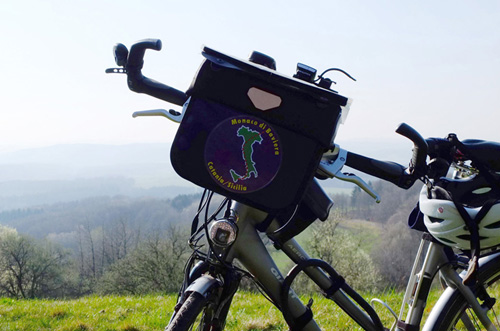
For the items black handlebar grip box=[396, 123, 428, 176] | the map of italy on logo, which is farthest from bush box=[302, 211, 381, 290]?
the map of italy on logo

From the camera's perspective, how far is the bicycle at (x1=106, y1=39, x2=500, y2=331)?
217cm

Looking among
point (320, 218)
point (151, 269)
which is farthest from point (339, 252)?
point (320, 218)

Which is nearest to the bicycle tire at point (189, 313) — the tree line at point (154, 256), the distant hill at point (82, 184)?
the tree line at point (154, 256)

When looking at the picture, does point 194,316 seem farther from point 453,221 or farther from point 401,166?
point 453,221

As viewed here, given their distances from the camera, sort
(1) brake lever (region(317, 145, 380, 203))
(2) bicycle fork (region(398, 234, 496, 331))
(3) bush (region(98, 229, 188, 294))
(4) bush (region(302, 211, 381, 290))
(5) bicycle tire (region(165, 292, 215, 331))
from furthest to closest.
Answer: (4) bush (region(302, 211, 381, 290)) < (3) bush (region(98, 229, 188, 294)) < (2) bicycle fork (region(398, 234, 496, 331)) < (1) brake lever (region(317, 145, 380, 203)) < (5) bicycle tire (region(165, 292, 215, 331))

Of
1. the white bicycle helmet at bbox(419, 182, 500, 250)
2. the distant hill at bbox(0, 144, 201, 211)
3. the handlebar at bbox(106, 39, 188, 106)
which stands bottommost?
the distant hill at bbox(0, 144, 201, 211)

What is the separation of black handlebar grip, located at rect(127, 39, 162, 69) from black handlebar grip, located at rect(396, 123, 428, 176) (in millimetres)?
1258

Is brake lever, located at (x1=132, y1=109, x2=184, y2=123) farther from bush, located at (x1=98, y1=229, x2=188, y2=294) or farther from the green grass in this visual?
bush, located at (x1=98, y1=229, x2=188, y2=294)

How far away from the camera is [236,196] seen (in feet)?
7.20

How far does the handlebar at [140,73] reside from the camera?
2.18 meters

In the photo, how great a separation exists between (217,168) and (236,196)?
0.51 feet

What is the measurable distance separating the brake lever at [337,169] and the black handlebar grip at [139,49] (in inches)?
37.3

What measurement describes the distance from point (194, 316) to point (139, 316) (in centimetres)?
416

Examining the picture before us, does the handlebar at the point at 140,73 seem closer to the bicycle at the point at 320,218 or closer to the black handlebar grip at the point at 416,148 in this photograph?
the bicycle at the point at 320,218
